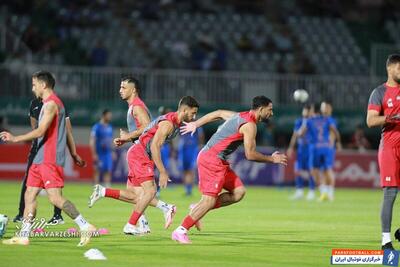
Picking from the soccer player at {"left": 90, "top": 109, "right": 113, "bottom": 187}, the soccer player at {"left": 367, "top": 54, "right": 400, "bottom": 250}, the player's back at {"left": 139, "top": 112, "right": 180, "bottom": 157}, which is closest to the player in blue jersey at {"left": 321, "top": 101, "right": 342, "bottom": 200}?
the soccer player at {"left": 90, "top": 109, "right": 113, "bottom": 187}

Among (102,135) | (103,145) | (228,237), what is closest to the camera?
(228,237)

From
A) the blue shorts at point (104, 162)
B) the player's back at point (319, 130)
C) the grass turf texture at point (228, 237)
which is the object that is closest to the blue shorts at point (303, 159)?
the player's back at point (319, 130)

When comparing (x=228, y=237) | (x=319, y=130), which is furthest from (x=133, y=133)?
(x=319, y=130)

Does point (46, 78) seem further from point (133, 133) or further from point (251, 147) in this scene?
point (251, 147)

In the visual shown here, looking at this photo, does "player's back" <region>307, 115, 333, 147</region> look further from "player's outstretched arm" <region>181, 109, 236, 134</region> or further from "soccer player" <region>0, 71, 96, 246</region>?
"soccer player" <region>0, 71, 96, 246</region>

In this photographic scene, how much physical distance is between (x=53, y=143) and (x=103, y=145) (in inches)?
756

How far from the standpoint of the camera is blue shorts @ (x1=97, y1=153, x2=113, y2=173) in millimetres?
34219

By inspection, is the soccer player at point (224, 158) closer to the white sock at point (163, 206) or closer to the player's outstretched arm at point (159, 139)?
the player's outstretched arm at point (159, 139)

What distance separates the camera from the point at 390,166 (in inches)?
568

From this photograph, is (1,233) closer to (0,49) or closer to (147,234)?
(147,234)

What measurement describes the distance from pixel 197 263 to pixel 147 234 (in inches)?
174

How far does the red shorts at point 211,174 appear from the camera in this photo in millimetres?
15641

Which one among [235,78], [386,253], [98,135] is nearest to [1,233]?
[386,253]

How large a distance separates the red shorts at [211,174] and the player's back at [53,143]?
2297mm
